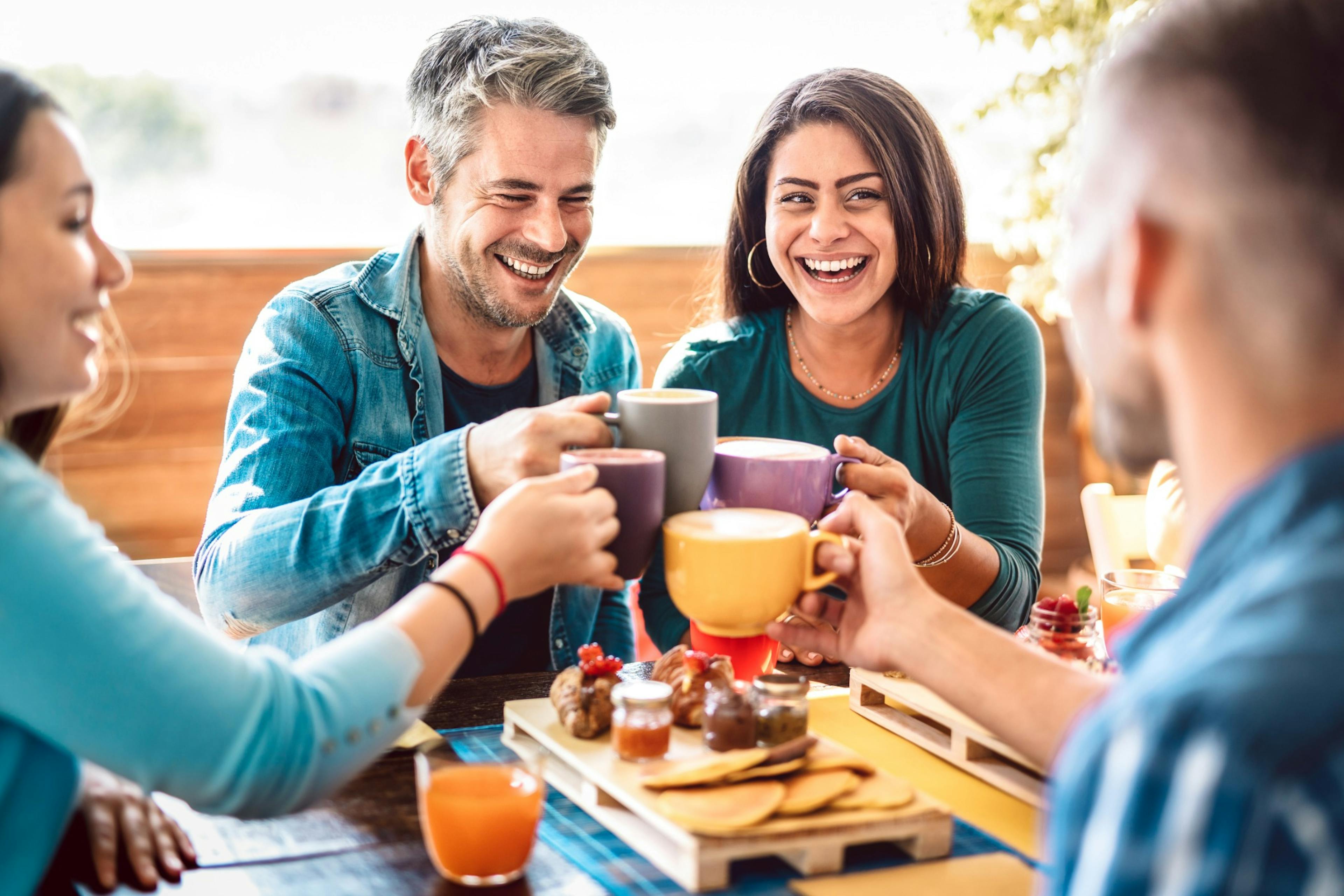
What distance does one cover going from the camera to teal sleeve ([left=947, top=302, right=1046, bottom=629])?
1753 mm

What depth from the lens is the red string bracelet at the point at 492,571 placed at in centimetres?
103

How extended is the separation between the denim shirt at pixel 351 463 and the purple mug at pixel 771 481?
0.27 m

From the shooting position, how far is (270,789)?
2.92 feet

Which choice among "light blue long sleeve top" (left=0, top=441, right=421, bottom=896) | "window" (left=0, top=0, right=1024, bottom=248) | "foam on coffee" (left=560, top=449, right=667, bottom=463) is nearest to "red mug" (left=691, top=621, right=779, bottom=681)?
"foam on coffee" (left=560, top=449, right=667, bottom=463)

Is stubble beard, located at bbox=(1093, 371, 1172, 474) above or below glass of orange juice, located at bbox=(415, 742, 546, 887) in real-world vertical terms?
above

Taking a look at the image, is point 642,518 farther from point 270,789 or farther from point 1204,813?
point 1204,813

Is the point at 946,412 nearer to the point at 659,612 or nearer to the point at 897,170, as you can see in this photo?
the point at 897,170

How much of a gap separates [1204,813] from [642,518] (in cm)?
68

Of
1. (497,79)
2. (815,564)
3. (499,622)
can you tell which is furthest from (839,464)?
(497,79)

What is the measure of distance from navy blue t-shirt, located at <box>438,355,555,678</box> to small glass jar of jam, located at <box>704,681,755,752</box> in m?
0.72

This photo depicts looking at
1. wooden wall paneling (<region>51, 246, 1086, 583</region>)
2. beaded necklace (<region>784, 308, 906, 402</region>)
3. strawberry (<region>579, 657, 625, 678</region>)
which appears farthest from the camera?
wooden wall paneling (<region>51, 246, 1086, 583</region>)

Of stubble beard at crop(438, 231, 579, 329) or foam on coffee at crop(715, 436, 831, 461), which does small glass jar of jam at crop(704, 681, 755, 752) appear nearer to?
foam on coffee at crop(715, 436, 831, 461)

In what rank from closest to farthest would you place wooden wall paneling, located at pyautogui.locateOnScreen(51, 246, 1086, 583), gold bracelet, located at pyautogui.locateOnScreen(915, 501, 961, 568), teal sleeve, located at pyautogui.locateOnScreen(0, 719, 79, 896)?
1. teal sleeve, located at pyautogui.locateOnScreen(0, 719, 79, 896)
2. gold bracelet, located at pyautogui.locateOnScreen(915, 501, 961, 568)
3. wooden wall paneling, located at pyautogui.locateOnScreen(51, 246, 1086, 583)

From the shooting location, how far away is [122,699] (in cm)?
82
